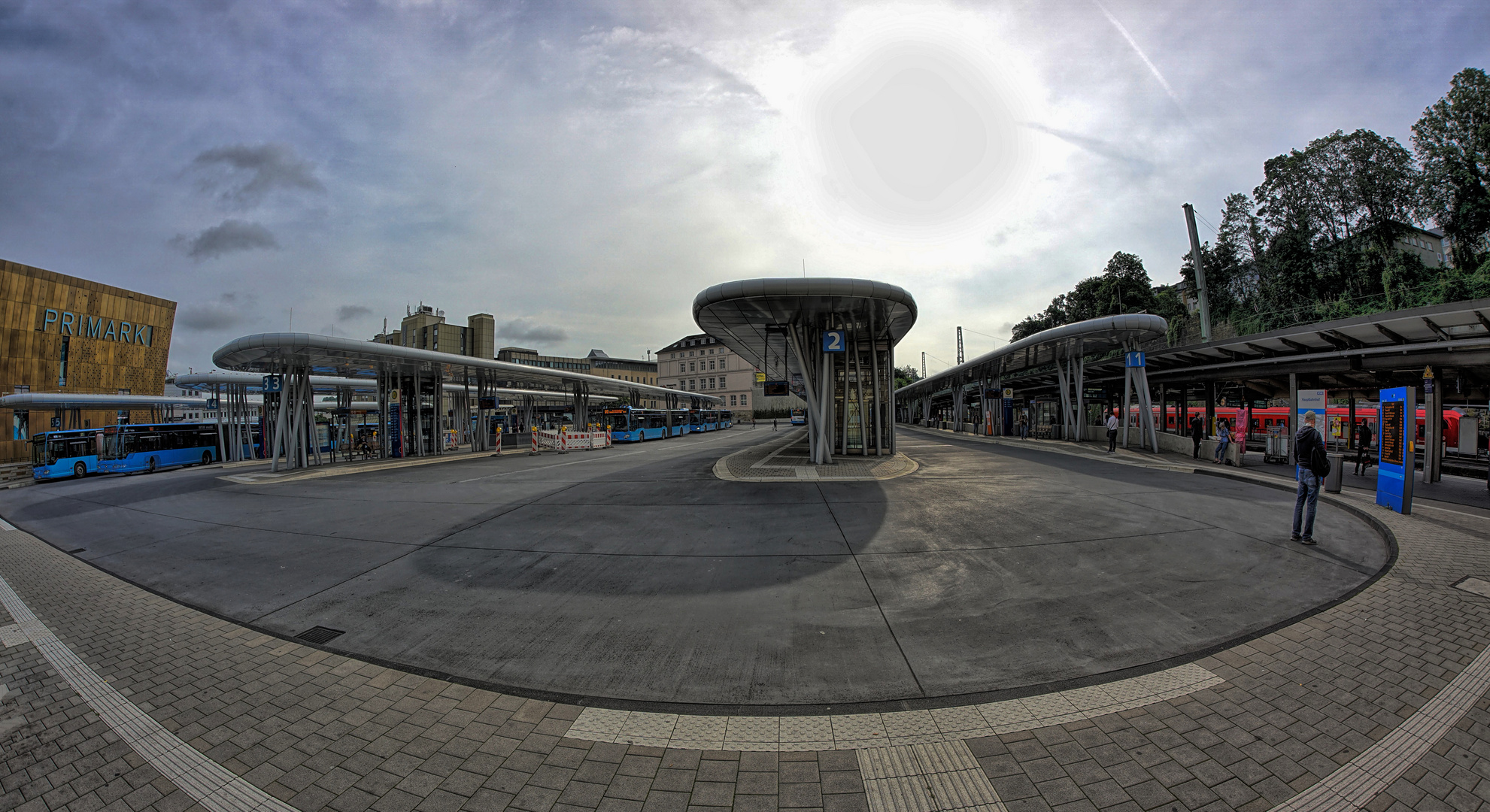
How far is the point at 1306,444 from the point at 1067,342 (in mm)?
18825

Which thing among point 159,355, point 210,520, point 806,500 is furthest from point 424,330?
point 806,500

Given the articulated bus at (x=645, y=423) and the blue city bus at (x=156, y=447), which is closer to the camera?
the blue city bus at (x=156, y=447)

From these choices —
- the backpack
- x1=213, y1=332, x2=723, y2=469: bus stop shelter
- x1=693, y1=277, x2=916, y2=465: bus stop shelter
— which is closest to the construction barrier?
x1=213, y1=332, x2=723, y2=469: bus stop shelter

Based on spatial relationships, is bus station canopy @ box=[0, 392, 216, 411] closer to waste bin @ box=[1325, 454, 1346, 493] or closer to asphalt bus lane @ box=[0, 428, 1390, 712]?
asphalt bus lane @ box=[0, 428, 1390, 712]

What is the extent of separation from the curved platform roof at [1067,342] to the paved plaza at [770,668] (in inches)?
484

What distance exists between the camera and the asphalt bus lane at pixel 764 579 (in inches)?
154

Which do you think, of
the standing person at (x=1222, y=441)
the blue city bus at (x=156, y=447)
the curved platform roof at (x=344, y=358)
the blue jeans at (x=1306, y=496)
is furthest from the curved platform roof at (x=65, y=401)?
the standing person at (x=1222, y=441)

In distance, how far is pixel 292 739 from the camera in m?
3.14

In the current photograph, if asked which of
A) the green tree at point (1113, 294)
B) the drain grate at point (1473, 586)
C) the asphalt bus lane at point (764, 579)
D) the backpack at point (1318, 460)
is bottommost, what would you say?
the asphalt bus lane at point (764, 579)

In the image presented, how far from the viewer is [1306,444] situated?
7020 mm

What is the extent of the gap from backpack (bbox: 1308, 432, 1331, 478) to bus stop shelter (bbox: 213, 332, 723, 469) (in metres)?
25.7

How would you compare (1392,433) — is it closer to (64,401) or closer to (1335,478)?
(1335,478)

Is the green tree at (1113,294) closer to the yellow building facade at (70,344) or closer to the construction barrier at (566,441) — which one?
the construction barrier at (566,441)

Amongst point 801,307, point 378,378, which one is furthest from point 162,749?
point 378,378
